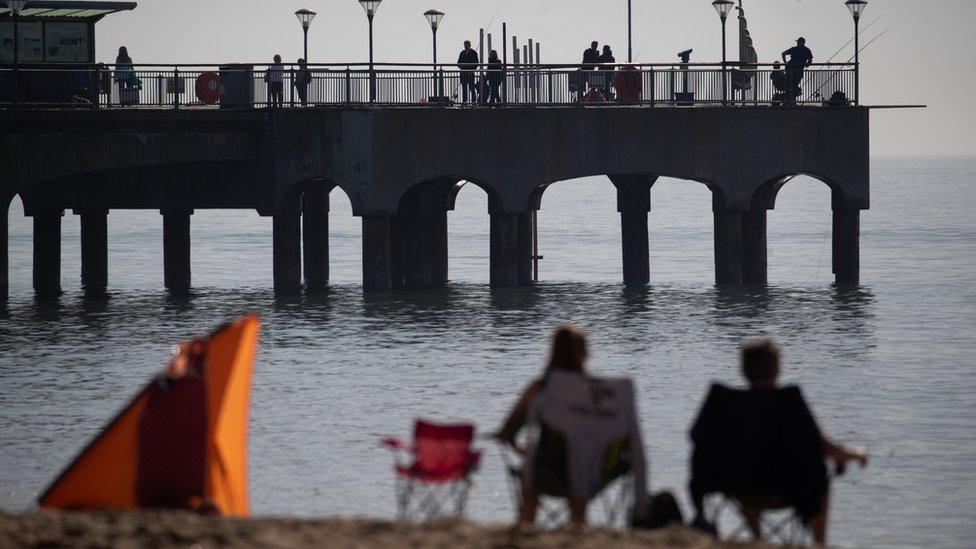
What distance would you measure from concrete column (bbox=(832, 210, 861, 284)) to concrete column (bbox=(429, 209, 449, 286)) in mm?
9141

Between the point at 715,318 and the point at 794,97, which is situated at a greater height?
the point at 794,97

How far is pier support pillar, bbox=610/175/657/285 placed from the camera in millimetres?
43812

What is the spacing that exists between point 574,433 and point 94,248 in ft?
123

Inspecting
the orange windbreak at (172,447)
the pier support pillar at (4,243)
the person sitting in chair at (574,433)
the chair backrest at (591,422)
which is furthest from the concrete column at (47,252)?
the chair backrest at (591,422)

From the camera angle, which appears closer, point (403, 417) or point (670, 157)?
point (403, 417)

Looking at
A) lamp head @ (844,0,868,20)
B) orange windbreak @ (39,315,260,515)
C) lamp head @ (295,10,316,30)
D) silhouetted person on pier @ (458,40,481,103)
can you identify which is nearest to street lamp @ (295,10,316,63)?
lamp head @ (295,10,316,30)

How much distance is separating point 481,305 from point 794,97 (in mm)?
8044

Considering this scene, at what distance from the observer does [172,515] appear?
35.3 feet

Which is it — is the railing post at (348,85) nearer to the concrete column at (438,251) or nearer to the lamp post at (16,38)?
the concrete column at (438,251)

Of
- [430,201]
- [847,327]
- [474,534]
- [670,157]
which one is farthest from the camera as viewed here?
[430,201]

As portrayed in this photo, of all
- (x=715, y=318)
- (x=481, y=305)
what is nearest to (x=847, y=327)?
(x=715, y=318)

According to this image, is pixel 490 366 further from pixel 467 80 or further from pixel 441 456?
pixel 441 456

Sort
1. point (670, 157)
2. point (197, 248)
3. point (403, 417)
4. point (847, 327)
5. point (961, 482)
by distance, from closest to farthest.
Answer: point (961, 482) → point (403, 417) → point (847, 327) → point (670, 157) → point (197, 248)

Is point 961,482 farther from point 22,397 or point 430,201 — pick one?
point 430,201
